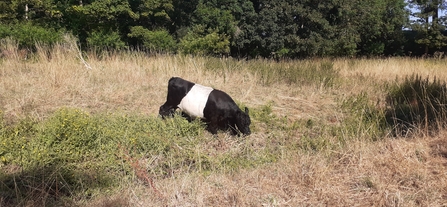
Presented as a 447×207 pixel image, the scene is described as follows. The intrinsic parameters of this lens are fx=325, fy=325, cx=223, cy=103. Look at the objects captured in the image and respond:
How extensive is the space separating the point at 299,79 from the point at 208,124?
420 centimetres

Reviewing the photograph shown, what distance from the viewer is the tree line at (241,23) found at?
1669 cm

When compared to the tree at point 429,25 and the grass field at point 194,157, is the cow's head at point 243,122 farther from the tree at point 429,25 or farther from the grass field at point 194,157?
→ the tree at point 429,25

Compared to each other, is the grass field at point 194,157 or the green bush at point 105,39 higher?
the green bush at point 105,39

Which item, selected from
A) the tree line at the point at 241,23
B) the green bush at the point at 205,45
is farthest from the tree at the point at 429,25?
the green bush at the point at 205,45

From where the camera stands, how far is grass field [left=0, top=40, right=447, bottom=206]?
2.75 metres

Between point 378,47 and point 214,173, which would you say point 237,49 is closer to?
point 378,47

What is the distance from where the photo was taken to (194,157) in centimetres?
352

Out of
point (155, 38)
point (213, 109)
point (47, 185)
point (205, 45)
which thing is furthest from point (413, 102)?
point (155, 38)

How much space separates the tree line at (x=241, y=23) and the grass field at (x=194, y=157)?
30.9 feet

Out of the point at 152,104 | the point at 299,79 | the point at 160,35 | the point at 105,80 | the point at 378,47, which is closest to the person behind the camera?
the point at 152,104

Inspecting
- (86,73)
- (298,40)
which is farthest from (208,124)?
(298,40)

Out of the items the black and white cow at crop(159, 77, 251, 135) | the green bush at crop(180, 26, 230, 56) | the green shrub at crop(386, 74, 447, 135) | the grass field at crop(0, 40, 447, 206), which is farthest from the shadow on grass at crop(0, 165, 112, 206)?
the green bush at crop(180, 26, 230, 56)

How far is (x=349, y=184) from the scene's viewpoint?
119 inches

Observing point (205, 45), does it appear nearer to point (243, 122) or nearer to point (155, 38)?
point (155, 38)
